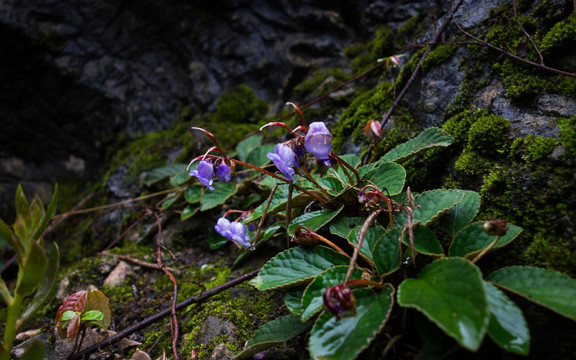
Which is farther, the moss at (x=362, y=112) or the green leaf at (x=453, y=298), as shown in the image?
the moss at (x=362, y=112)

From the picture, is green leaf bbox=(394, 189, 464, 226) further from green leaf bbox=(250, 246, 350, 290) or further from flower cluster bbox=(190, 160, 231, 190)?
flower cluster bbox=(190, 160, 231, 190)

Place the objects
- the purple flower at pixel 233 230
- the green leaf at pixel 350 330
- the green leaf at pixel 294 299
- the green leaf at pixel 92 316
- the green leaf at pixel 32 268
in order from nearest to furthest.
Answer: the green leaf at pixel 350 330, the green leaf at pixel 32 268, the green leaf at pixel 294 299, the green leaf at pixel 92 316, the purple flower at pixel 233 230

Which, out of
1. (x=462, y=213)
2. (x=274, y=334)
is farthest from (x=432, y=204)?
(x=274, y=334)

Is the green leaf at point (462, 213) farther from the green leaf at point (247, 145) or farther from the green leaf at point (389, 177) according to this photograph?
the green leaf at point (247, 145)

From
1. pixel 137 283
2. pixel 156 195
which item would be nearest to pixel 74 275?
pixel 137 283

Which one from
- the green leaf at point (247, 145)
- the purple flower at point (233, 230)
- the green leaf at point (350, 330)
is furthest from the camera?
the green leaf at point (247, 145)

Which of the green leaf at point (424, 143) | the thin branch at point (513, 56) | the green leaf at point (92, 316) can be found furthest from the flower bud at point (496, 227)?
the green leaf at point (92, 316)

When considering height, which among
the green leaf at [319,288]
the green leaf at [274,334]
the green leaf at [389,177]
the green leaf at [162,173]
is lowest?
the green leaf at [162,173]
